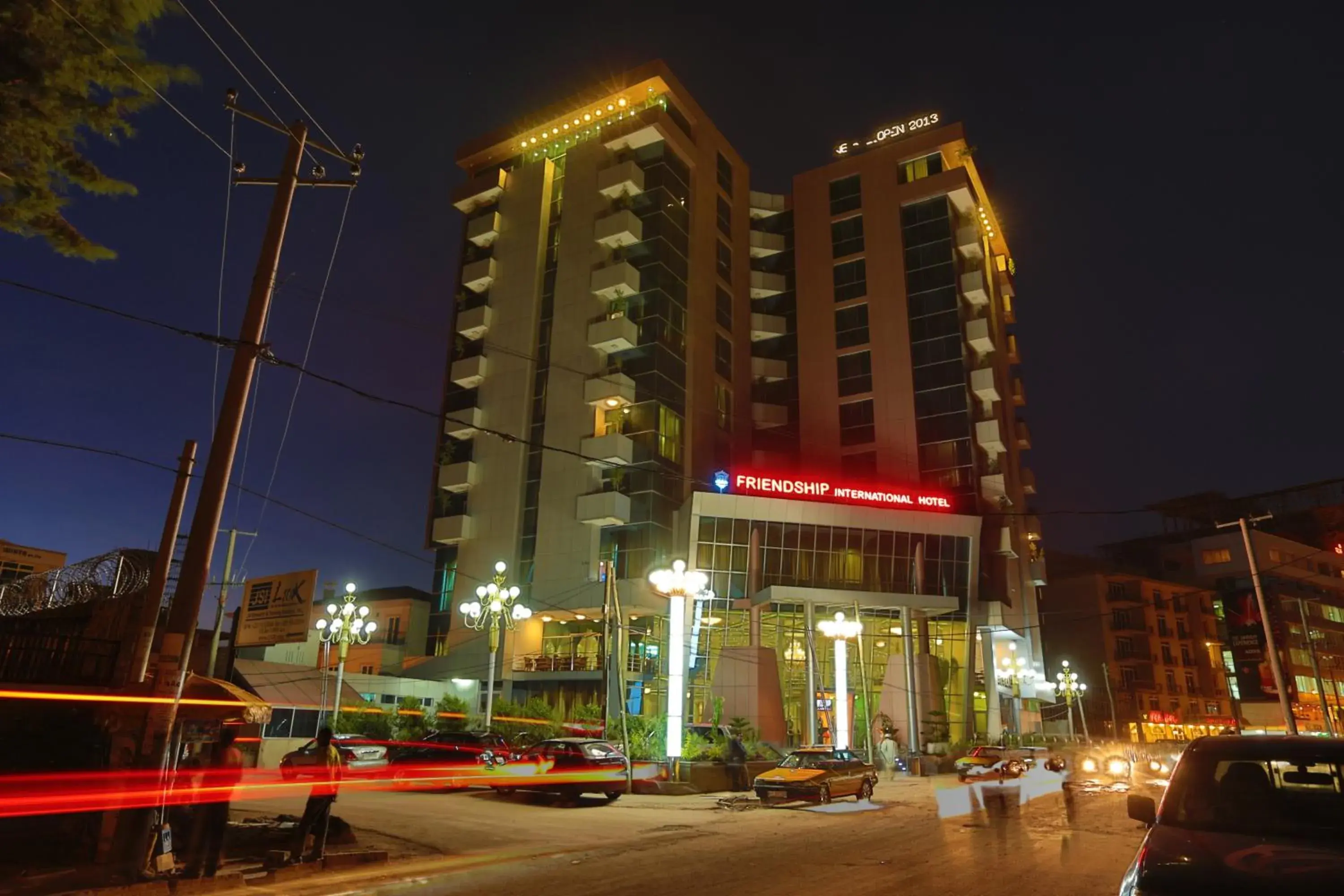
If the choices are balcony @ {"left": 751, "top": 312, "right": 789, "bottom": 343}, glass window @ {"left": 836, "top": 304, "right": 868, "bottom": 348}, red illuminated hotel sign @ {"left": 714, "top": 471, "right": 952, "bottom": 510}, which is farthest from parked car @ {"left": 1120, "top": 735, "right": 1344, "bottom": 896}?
balcony @ {"left": 751, "top": 312, "right": 789, "bottom": 343}

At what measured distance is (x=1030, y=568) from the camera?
64.1 meters

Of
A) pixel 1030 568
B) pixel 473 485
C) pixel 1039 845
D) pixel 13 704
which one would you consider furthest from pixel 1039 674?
pixel 13 704

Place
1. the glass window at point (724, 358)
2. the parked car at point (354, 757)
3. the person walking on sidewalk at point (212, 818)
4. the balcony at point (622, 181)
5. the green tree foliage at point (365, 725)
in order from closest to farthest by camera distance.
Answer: the person walking on sidewalk at point (212, 818), the parked car at point (354, 757), the green tree foliage at point (365, 725), the balcony at point (622, 181), the glass window at point (724, 358)

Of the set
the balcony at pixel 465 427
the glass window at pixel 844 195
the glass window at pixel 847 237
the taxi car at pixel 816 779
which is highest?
the glass window at pixel 844 195

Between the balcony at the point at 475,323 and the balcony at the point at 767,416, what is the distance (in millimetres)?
21091

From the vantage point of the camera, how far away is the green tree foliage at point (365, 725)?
31.5m

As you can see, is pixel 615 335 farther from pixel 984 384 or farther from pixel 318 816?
pixel 318 816

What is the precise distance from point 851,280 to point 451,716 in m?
46.5

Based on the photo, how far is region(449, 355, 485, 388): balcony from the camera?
5744cm

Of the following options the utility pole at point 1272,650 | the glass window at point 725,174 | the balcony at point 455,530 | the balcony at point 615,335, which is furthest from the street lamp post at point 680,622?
the glass window at point 725,174

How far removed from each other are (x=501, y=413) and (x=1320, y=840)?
5329 cm

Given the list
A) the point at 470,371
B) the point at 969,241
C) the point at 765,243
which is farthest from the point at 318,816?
the point at 765,243

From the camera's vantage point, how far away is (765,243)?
227 feet

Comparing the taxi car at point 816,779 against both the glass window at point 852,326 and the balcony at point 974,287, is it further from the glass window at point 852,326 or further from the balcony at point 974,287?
the balcony at point 974,287
